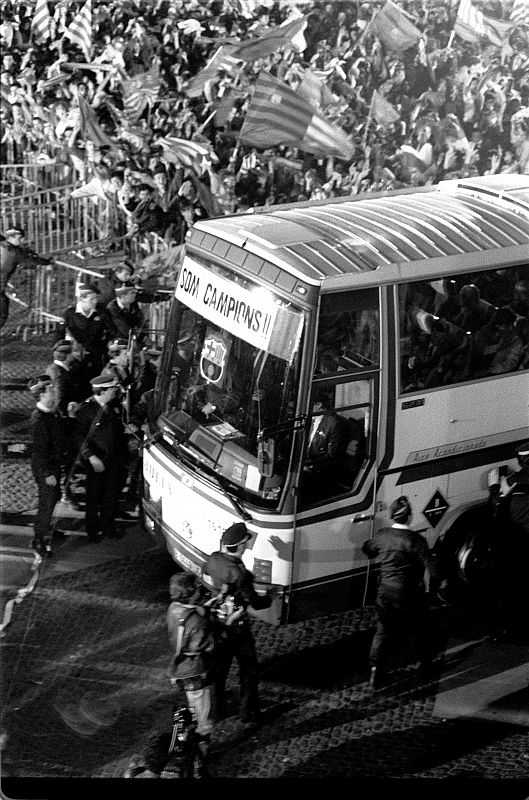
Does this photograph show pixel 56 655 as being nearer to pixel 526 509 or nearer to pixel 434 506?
pixel 434 506

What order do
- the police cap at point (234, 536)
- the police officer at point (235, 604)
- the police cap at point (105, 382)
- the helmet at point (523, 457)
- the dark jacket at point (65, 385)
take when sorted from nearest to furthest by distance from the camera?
the police officer at point (235, 604), the police cap at point (234, 536), the helmet at point (523, 457), the police cap at point (105, 382), the dark jacket at point (65, 385)

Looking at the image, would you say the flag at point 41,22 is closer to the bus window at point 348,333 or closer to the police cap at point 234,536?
the bus window at point 348,333

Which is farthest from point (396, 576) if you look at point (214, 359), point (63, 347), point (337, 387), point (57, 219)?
point (57, 219)

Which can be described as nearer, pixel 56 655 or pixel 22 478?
pixel 56 655

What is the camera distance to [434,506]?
6.86m

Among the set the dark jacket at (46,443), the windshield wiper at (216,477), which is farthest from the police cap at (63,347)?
the windshield wiper at (216,477)

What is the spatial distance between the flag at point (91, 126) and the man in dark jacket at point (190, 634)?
21.6 ft

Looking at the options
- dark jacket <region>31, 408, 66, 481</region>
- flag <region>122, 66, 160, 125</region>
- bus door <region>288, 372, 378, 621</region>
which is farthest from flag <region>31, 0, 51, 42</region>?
bus door <region>288, 372, 378, 621</region>

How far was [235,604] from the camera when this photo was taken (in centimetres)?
594

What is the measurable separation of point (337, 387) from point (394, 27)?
4288mm

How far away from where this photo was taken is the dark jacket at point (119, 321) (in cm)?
888

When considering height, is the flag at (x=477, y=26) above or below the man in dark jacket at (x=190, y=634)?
above

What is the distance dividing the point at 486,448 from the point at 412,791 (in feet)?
7.60

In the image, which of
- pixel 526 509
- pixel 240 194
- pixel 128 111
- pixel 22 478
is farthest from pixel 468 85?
pixel 22 478
